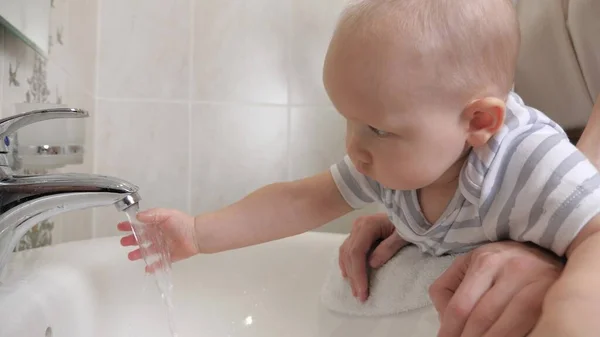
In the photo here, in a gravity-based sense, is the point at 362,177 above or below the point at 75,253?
above

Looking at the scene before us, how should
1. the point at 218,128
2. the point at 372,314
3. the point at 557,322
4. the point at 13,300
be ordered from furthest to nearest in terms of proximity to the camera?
the point at 218,128 < the point at 372,314 < the point at 13,300 < the point at 557,322

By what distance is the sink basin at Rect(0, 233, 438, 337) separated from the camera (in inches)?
26.7

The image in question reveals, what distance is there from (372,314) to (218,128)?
2.52 ft

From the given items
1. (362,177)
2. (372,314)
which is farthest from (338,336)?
(362,177)

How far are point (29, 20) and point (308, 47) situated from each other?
809mm

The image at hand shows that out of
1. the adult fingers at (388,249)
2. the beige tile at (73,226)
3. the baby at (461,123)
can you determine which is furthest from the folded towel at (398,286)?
the beige tile at (73,226)

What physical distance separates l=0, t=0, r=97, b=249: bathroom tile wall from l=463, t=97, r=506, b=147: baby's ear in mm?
561

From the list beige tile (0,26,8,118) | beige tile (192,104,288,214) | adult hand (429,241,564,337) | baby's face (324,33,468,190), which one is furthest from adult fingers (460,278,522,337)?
beige tile (192,104,288,214)

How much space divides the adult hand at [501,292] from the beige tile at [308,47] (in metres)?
0.98

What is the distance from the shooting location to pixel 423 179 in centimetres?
61

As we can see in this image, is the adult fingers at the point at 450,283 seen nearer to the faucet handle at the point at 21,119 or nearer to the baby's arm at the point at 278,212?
the baby's arm at the point at 278,212

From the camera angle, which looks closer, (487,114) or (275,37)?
(487,114)

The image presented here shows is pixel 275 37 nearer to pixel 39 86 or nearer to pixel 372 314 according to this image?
pixel 39 86

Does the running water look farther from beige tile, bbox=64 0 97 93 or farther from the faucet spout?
beige tile, bbox=64 0 97 93
